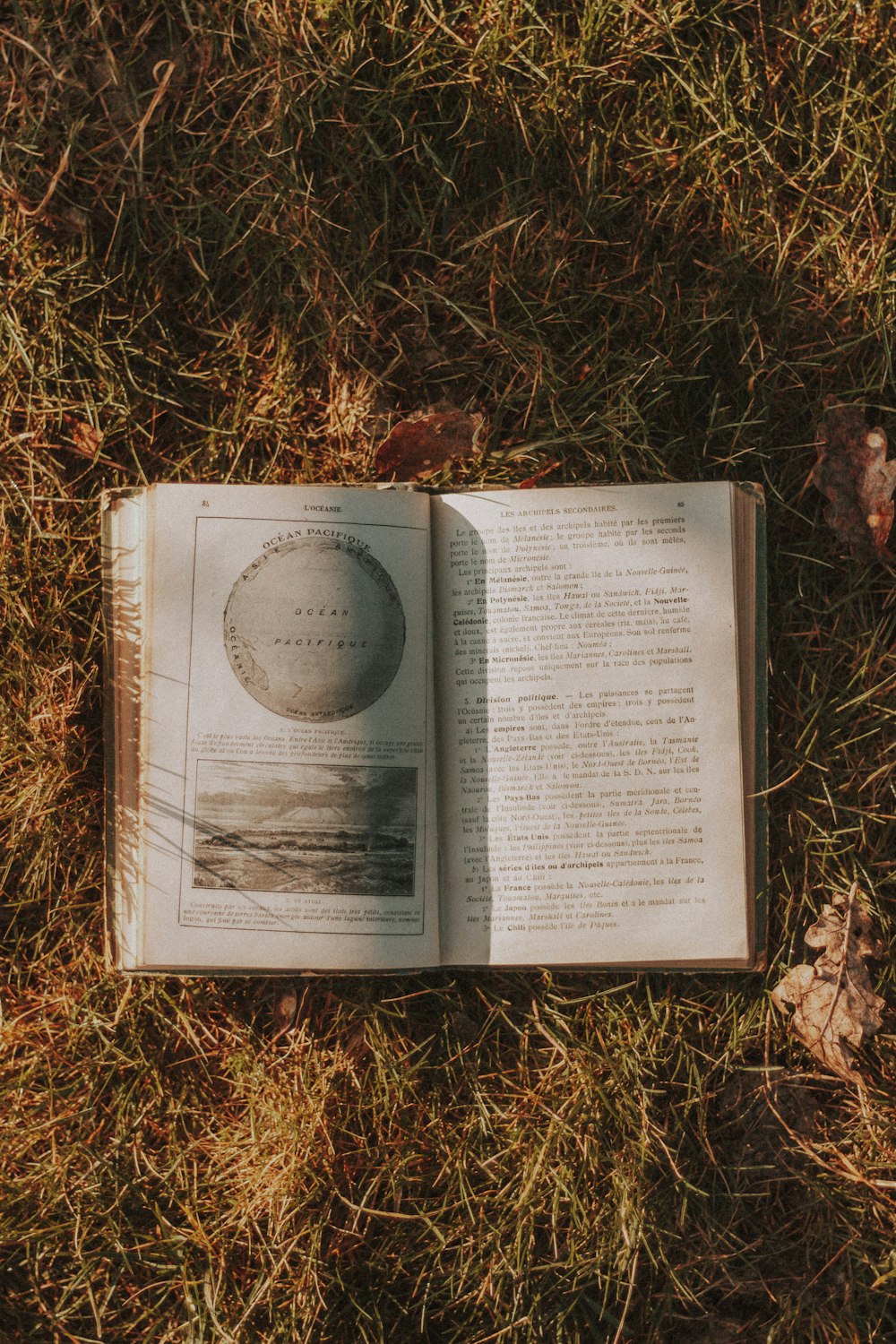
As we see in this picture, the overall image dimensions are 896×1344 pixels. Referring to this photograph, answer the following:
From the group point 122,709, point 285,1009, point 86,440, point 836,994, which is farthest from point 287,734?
point 836,994

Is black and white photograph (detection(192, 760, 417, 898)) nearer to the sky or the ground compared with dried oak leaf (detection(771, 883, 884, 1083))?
nearer to the sky

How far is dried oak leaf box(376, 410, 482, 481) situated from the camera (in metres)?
1.95

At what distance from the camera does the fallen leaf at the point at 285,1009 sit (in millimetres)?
1942

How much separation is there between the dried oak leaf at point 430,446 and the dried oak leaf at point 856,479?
2.03ft

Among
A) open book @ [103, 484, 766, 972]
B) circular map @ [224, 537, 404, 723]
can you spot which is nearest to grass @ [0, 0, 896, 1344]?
open book @ [103, 484, 766, 972]

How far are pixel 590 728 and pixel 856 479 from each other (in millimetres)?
648

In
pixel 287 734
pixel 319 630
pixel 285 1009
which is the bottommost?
pixel 285 1009

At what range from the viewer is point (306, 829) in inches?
71.7

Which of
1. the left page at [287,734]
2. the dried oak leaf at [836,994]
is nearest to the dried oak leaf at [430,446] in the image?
the left page at [287,734]

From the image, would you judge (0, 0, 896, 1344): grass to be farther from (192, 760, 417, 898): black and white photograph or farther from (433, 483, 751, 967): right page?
(192, 760, 417, 898): black and white photograph

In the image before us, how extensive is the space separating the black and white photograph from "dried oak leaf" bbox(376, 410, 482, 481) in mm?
539

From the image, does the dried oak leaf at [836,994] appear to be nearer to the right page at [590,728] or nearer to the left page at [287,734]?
the right page at [590,728]

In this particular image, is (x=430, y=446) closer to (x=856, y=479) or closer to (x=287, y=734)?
(x=287, y=734)

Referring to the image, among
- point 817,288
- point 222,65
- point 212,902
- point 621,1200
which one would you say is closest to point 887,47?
point 817,288
